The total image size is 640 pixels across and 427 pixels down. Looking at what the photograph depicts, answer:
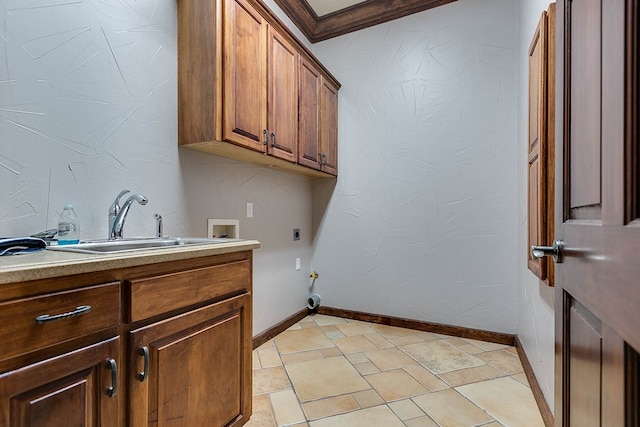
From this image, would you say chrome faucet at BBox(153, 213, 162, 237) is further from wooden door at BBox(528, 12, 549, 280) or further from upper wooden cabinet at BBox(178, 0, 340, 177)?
wooden door at BBox(528, 12, 549, 280)

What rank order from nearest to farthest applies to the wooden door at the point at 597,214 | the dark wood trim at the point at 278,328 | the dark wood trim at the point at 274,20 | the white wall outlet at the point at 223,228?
the wooden door at the point at 597,214 → the dark wood trim at the point at 274,20 → the white wall outlet at the point at 223,228 → the dark wood trim at the point at 278,328

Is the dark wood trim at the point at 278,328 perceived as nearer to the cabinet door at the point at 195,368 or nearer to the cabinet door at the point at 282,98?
the cabinet door at the point at 195,368

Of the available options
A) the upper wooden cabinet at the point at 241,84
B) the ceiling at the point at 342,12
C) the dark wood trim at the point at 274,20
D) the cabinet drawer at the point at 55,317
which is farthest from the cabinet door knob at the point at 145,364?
the ceiling at the point at 342,12

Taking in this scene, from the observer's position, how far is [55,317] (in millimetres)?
Result: 741

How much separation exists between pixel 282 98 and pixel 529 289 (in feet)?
6.70

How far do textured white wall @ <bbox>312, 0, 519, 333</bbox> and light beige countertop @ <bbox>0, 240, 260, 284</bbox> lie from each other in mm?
1995

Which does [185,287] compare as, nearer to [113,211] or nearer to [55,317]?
[55,317]

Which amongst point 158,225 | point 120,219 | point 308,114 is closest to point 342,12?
point 308,114

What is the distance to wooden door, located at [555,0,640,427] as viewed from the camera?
504 millimetres

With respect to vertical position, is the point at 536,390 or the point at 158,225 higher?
the point at 158,225

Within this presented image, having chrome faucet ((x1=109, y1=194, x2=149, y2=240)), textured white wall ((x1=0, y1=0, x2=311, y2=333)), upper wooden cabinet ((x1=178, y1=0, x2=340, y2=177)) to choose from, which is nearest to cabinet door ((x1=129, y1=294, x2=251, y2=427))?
chrome faucet ((x1=109, y1=194, x2=149, y2=240))

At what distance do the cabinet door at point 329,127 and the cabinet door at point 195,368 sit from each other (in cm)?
169

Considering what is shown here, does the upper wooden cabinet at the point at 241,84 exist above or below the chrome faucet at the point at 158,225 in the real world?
above

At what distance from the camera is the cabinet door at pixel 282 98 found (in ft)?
6.71
